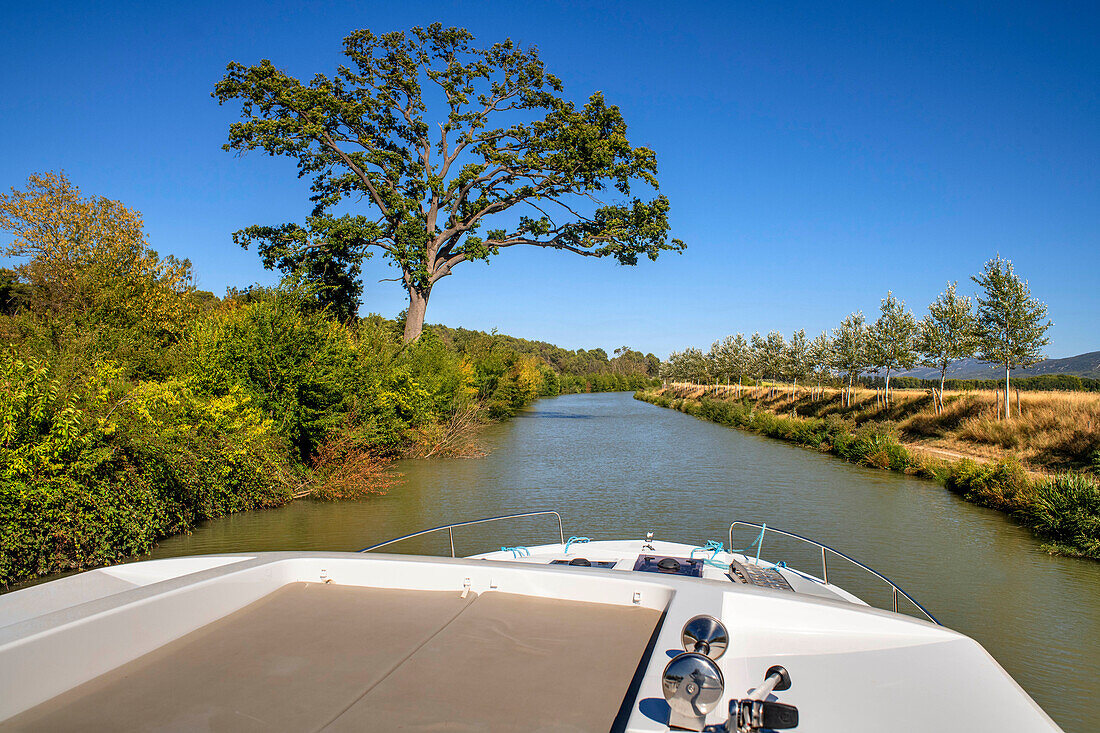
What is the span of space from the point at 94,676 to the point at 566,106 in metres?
23.0

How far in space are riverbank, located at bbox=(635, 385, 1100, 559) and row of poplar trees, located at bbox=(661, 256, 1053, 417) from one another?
2.61 m

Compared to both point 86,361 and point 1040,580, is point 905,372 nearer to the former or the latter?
point 1040,580

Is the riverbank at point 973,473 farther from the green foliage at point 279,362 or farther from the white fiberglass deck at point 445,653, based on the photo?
the green foliage at point 279,362

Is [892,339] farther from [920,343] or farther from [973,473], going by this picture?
[973,473]

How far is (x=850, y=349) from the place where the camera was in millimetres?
36031

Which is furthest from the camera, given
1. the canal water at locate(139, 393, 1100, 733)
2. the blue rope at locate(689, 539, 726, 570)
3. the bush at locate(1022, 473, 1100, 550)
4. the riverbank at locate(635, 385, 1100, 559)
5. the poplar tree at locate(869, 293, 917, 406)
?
the poplar tree at locate(869, 293, 917, 406)

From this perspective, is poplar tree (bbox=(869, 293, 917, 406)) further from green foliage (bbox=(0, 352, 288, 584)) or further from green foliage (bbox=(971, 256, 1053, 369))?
green foliage (bbox=(0, 352, 288, 584))

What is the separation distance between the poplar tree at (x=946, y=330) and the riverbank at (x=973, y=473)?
2881 millimetres

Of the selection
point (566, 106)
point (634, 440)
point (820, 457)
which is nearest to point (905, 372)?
point (820, 457)

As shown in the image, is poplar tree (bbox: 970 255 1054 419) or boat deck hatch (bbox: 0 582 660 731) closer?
boat deck hatch (bbox: 0 582 660 731)

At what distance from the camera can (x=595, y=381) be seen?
119625 millimetres

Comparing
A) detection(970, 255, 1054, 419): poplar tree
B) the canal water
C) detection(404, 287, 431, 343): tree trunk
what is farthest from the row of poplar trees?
detection(404, 287, 431, 343): tree trunk

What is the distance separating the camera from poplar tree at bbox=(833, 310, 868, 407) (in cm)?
3534

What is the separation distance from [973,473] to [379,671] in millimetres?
18236
